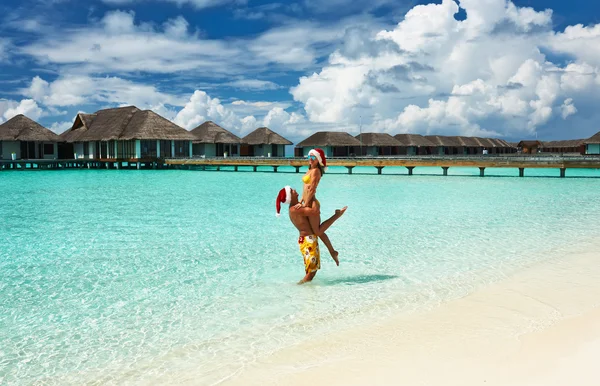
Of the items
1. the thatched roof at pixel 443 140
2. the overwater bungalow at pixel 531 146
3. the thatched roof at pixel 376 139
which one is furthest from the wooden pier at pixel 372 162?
the overwater bungalow at pixel 531 146

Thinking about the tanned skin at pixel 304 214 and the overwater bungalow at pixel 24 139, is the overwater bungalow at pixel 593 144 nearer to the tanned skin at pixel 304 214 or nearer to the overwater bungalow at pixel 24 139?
the overwater bungalow at pixel 24 139

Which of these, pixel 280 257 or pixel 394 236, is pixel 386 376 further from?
pixel 394 236

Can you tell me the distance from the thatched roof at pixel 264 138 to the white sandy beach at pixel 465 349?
4645 centimetres

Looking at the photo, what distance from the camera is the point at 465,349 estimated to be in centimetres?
415

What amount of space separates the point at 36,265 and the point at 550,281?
7612mm

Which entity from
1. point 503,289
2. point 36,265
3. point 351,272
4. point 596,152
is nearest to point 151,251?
point 36,265

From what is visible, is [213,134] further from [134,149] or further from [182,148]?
[134,149]

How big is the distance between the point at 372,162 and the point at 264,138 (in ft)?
61.5

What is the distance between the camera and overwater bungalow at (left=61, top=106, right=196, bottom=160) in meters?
42.1

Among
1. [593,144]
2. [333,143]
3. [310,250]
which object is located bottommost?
[310,250]

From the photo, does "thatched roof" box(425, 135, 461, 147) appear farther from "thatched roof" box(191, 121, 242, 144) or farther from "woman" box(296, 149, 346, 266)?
"woman" box(296, 149, 346, 266)

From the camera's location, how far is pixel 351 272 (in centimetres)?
725

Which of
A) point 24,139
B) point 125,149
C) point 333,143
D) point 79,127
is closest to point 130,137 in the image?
point 125,149

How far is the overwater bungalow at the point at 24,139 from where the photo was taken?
42.4 meters
